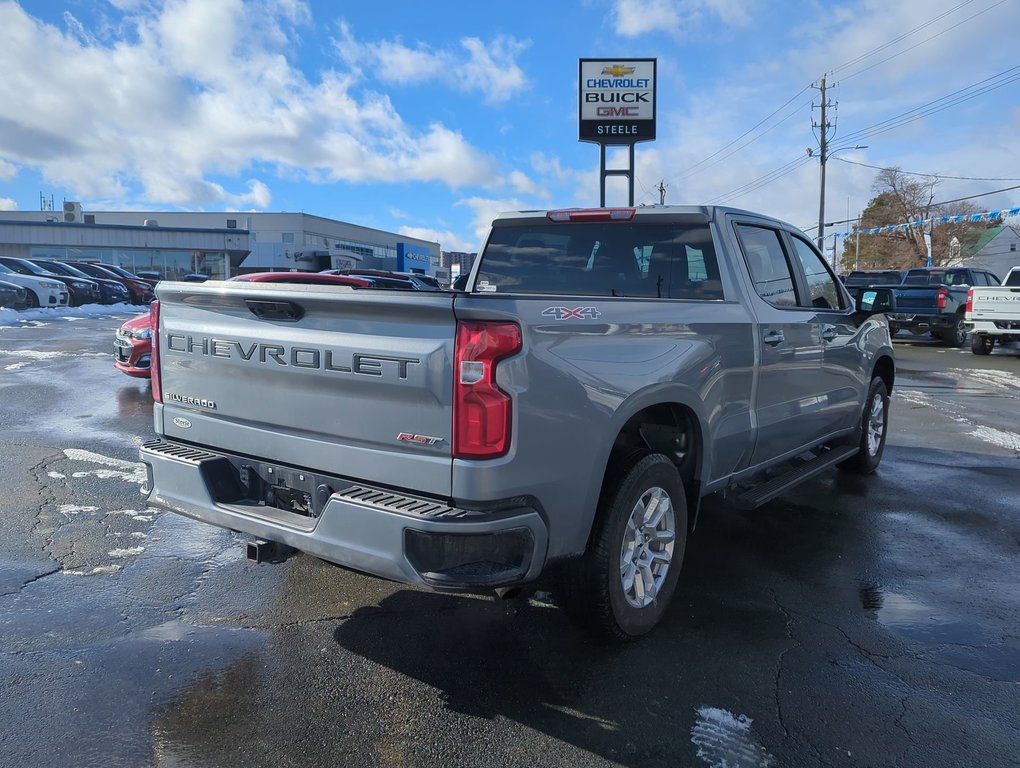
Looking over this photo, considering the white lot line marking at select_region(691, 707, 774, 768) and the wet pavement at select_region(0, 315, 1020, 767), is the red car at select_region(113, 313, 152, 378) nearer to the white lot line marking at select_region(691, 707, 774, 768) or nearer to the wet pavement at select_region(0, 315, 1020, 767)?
the wet pavement at select_region(0, 315, 1020, 767)

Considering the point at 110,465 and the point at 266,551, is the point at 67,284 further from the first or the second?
the point at 266,551

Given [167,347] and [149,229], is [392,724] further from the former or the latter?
[149,229]

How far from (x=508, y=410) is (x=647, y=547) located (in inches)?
49.1

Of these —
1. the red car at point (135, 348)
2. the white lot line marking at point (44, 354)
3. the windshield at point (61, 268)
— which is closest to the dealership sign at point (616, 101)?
the white lot line marking at point (44, 354)

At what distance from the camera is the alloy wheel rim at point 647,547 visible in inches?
133

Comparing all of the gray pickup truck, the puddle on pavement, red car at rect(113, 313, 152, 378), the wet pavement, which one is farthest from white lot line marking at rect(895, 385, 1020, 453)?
red car at rect(113, 313, 152, 378)

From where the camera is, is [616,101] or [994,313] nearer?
[994,313]

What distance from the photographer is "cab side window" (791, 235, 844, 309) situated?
16.7 feet

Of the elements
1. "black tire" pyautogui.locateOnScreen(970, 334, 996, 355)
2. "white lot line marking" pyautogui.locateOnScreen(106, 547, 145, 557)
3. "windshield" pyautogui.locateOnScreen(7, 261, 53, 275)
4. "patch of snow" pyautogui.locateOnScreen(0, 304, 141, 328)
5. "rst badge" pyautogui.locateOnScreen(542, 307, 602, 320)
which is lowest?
"white lot line marking" pyautogui.locateOnScreen(106, 547, 145, 557)

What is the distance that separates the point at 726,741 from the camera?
8.98ft

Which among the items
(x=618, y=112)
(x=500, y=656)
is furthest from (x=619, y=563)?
(x=618, y=112)

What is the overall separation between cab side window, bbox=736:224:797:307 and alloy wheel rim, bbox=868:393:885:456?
6.78ft

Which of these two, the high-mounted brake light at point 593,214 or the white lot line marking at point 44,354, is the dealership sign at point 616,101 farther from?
the high-mounted brake light at point 593,214

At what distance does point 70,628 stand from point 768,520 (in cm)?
418
